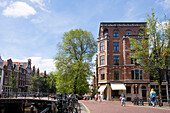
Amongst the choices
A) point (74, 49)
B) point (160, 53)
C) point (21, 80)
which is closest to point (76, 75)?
point (74, 49)

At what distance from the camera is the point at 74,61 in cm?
3706

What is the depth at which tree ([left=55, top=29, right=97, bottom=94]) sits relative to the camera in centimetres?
3480

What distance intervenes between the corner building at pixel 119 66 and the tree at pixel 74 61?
299cm

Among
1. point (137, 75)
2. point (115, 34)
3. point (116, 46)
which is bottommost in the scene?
point (137, 75)

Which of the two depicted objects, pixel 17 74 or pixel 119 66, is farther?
pixel 17 74

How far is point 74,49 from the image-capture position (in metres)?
38.2

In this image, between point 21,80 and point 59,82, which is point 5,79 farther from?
point 59,82

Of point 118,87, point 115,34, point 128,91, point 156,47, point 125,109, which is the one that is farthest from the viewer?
point 115,34

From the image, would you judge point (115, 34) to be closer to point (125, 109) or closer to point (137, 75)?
point (137, 75)

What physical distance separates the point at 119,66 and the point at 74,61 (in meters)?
9.78

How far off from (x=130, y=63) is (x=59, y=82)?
1546 centimetres

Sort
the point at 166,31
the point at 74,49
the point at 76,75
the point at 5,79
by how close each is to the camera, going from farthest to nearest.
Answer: the point at 5,79 → the point at 74,49 → the point at 76,75 → the point at 166,31

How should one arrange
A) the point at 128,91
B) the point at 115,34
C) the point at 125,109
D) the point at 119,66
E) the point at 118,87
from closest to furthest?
the point at 125,109
the point at 118,87
the point at 128,91
the point at 119,66
the point at 115,34

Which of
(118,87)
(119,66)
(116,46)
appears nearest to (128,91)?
(118,87)
